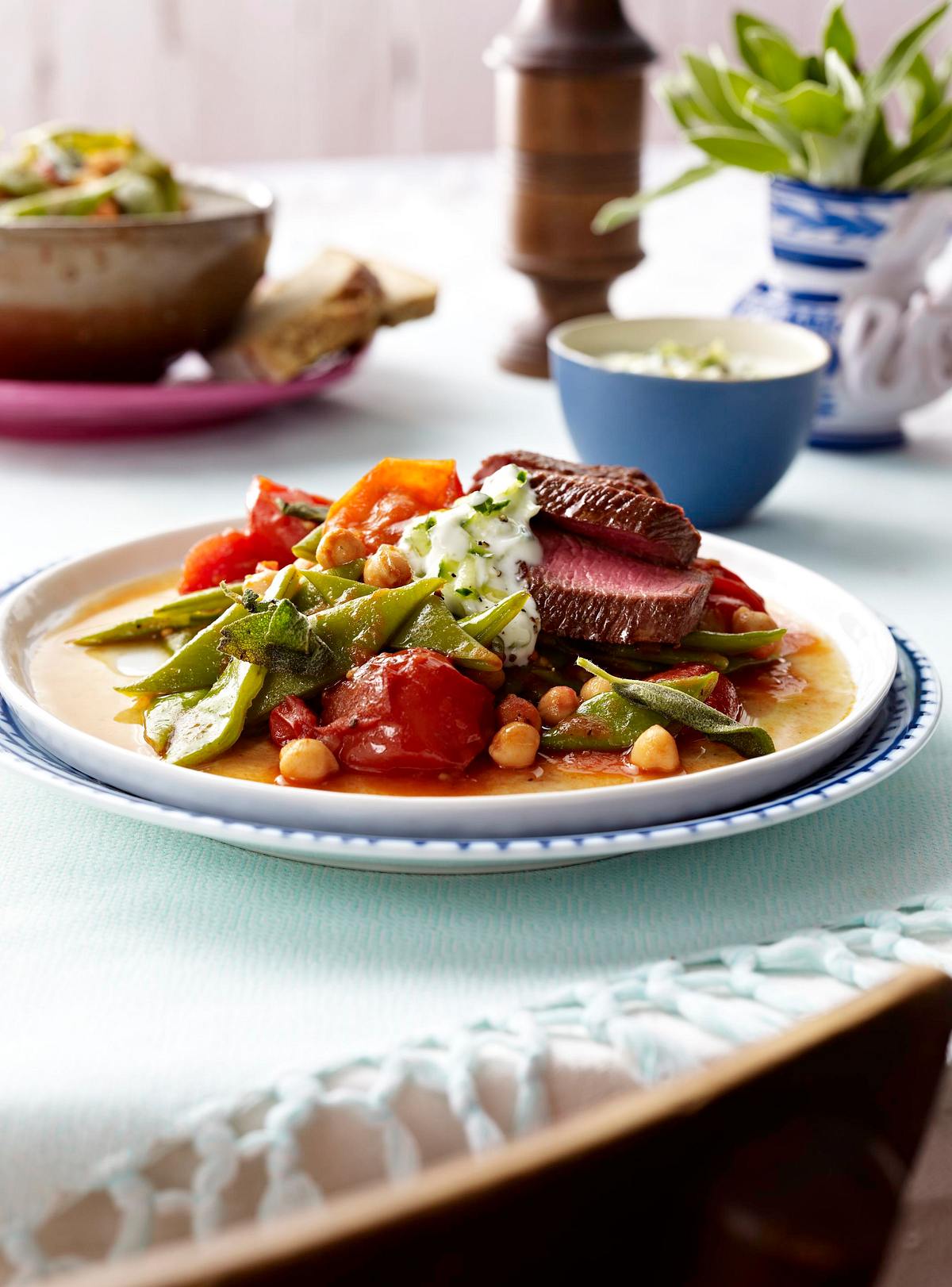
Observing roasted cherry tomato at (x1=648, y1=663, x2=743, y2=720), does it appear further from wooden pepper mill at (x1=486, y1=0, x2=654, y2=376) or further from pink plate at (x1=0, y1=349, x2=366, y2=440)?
wooden pepper mill at (x1=486, y1=0, x2=654, y2=376)

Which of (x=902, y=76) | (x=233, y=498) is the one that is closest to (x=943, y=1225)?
(x=233, y=498)

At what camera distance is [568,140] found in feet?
11.0

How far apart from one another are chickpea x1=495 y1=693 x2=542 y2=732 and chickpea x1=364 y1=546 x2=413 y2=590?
0.69 feet

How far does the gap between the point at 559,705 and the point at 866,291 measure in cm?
180

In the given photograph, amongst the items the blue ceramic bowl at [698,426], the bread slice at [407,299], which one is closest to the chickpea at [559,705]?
the blue ceramic bowl at [698,426]

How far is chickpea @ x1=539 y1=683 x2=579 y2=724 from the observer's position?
1.57 metres

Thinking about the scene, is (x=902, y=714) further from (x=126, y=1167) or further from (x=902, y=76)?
(x=902, y=76)

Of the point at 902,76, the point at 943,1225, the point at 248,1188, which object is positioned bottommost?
the point at 943,1225

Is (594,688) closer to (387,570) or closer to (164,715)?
(387,570)

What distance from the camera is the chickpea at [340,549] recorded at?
5.85 feet

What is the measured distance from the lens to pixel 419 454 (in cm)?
301

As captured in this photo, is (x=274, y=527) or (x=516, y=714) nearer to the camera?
(x=516, y=714)

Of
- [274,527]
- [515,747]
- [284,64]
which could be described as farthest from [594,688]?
[284,64]

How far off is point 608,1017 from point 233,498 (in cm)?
179
